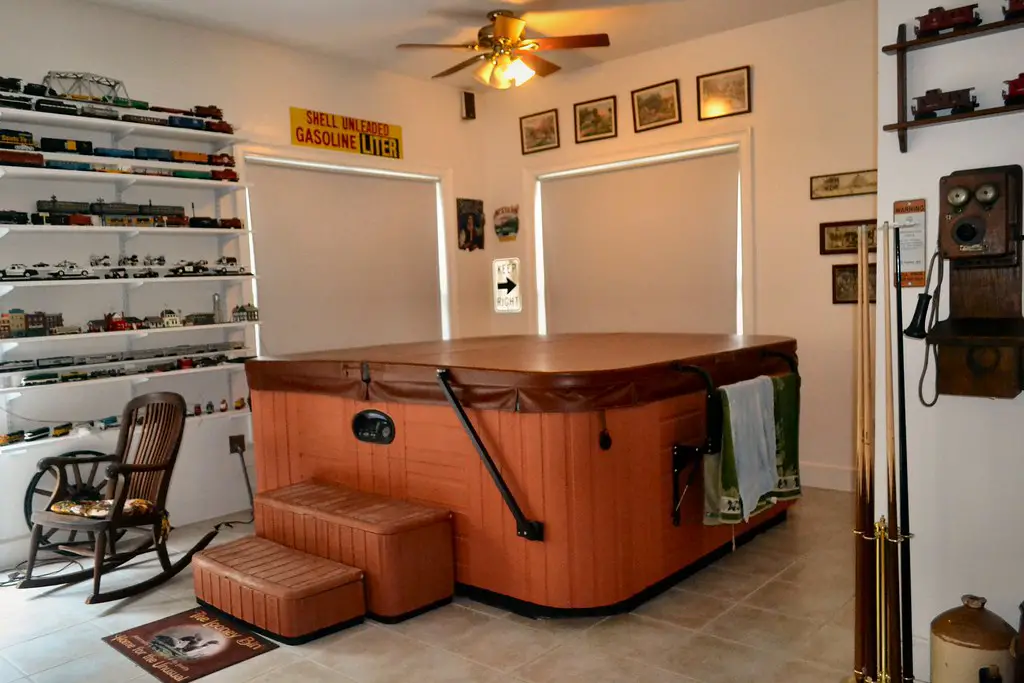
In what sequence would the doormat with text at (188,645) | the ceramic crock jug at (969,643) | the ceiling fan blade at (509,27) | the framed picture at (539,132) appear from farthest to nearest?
1. the framed picture at (539,132)
2. the ceiling fan blade at (509,27)
3. the doormat with text at (188,645)
4. the ceramic crock jug at (969,643)

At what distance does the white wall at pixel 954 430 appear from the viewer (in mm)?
2262

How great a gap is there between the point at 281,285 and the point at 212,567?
8.48ft

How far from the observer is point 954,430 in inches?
93.4

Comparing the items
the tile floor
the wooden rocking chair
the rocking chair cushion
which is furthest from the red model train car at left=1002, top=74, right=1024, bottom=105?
the rocking chair cushion

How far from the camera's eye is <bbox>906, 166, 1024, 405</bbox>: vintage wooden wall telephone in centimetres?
218

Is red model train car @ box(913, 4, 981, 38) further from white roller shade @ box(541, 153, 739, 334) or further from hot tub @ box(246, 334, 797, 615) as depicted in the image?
white roller shade @ box(541, 153, 739, 334)

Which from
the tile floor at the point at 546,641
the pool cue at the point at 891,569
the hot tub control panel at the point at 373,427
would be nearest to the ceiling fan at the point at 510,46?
the hot tub control panel at the point at 373,427

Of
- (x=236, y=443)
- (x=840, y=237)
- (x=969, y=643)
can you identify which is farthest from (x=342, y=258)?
(x=969, y=643)

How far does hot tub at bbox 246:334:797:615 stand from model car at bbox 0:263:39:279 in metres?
1.45

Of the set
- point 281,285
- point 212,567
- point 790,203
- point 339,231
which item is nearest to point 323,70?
point 339,231

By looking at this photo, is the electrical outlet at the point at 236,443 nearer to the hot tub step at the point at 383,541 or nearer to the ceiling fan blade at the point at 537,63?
the hot tub step at the point at 383,541

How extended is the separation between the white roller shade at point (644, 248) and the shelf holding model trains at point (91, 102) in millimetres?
2761

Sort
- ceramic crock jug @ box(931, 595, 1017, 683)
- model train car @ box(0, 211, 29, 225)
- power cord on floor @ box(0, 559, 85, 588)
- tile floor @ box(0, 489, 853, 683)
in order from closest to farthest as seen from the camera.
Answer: ceramic crock jug @ box(931, 595, 1017, 683) < tile floor @ box(0, 489, 853, 683) < power cord on floor @ box(0, 559, 85, 588) < model train car @ box(0, 211, 29, 225)

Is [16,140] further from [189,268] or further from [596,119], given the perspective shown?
[596,119]
